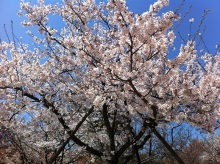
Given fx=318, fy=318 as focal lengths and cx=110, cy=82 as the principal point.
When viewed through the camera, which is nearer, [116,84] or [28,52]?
[116,84]

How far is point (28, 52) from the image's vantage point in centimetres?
1023

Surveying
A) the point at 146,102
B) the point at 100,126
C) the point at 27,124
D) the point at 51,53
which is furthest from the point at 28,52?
the point at 146,102

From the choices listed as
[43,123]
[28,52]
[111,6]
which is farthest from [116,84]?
[43,123]

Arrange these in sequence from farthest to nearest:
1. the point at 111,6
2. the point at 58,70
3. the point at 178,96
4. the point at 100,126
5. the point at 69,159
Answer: the point at 69,159 → the point at 100,126 → the point at 58,70 → the point at 178,96 → the point at 111,6

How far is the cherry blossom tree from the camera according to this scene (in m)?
5.43

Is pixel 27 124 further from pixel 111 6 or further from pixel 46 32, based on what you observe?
pixel 111 6

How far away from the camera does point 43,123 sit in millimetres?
11375

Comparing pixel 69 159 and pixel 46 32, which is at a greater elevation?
pixel 46 32

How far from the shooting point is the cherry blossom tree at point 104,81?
5434mm

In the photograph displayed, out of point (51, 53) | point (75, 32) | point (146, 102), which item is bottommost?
point (146, 102)

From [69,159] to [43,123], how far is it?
2.57 meters

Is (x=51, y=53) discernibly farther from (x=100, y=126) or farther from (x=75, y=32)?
(x=100, y=126)

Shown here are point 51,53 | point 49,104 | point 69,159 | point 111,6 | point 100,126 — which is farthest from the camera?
point 69,159

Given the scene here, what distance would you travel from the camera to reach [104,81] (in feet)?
23.9
